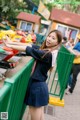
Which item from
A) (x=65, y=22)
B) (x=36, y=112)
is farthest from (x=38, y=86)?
(x=65, y=22)

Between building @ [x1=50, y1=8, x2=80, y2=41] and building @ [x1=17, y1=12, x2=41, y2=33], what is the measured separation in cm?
577

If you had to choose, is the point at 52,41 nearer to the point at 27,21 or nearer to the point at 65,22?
the point at 65,22

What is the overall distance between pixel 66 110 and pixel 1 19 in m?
16.8

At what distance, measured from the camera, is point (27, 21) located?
28.5 m

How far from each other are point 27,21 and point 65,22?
24.3 feet

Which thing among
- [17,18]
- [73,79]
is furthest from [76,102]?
[17,18]

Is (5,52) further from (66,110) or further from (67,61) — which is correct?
Answer: (66,110)

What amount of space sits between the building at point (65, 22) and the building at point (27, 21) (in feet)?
18.9

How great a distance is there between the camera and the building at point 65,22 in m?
21.6

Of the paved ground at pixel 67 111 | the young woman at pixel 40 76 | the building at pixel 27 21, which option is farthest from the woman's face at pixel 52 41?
the building at pixel 27 21

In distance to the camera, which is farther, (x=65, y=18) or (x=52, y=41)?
(x=65, y=18)

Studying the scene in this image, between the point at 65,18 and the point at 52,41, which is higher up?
the point at 52,41

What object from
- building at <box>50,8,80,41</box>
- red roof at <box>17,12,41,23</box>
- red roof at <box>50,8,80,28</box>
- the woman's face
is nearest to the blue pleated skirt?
the woman's face

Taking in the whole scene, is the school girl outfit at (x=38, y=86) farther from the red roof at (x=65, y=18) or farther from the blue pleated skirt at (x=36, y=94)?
the red roof at (x=65, y=18)
